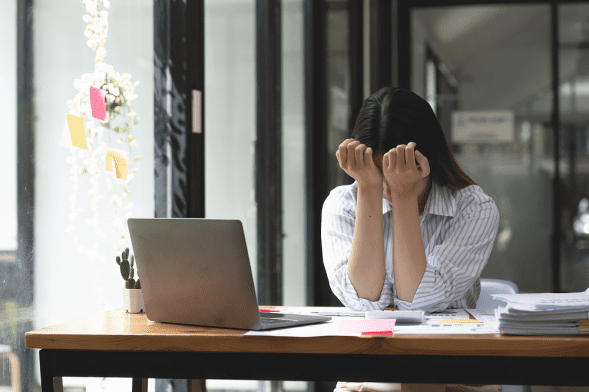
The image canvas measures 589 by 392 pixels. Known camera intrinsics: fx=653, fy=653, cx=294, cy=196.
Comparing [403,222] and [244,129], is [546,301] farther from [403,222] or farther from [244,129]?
[244,129]

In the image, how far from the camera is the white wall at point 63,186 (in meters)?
1.48

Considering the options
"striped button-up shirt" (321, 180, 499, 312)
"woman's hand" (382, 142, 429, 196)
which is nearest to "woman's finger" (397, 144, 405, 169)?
"woman's hand" (382, 142, 429, 196)

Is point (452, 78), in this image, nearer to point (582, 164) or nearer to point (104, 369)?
point (582, 164)

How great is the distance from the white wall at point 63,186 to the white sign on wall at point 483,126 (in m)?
2.87

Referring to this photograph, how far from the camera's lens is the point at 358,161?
1558 millimetres

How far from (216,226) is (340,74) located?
2.75 metres

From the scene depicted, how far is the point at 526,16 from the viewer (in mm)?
4262

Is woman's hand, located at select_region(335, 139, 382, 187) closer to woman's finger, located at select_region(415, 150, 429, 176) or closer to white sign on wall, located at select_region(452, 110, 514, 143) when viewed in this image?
woman's finger, located at select_region(415, 150, 429, 176)

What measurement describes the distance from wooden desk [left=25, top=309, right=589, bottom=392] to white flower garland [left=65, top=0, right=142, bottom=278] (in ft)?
1.33

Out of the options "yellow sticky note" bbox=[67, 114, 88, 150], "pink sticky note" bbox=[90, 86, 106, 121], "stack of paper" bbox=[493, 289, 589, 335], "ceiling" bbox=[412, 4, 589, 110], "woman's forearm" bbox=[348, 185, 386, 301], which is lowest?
"stack of paper" bbox=[493, 289, 589, 335]

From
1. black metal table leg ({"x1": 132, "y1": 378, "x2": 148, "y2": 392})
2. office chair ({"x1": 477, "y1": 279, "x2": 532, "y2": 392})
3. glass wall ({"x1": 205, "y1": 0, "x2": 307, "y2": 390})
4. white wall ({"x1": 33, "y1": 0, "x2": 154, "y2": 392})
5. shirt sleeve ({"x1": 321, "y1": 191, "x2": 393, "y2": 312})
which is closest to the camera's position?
white wall ({"x1": 33, "y1": 0, "x2": 154, "y2": 392})

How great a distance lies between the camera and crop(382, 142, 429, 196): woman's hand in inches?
60.6

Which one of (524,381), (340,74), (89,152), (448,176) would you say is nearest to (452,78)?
(340,74)

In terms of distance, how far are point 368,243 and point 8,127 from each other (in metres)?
0.86
